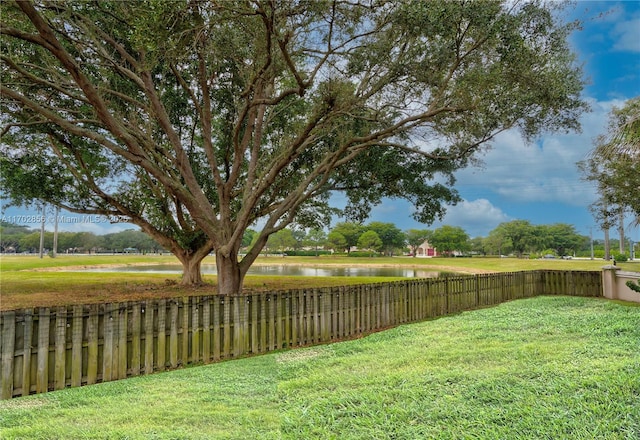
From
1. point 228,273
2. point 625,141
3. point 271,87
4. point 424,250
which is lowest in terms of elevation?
point 424,250

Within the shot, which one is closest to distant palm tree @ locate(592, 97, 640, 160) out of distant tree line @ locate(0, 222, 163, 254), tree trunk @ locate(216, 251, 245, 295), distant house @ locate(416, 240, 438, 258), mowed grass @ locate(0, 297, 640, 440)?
mowed grass @ locate(0, 297, 640, 440)

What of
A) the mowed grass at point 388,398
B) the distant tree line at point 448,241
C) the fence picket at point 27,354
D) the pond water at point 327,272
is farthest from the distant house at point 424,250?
the fence picket at point 27,354

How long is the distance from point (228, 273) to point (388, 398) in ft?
23.8

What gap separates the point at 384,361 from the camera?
171 inches

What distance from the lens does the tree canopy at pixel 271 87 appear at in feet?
22.9

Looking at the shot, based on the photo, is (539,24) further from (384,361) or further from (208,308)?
(208,308)

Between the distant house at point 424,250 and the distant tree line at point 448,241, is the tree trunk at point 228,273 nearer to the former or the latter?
the distant tree line at point 448,241

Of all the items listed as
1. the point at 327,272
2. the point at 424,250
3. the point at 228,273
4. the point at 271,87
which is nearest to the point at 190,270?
the point at 228,273

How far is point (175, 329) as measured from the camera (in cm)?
537

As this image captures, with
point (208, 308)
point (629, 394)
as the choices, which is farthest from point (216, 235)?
point (629, 394)

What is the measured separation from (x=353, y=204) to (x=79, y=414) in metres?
11.1

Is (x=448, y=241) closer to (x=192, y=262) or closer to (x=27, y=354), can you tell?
(x=192, y=262)

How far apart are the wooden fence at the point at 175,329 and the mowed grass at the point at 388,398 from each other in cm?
37

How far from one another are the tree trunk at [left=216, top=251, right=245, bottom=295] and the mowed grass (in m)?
4.83
